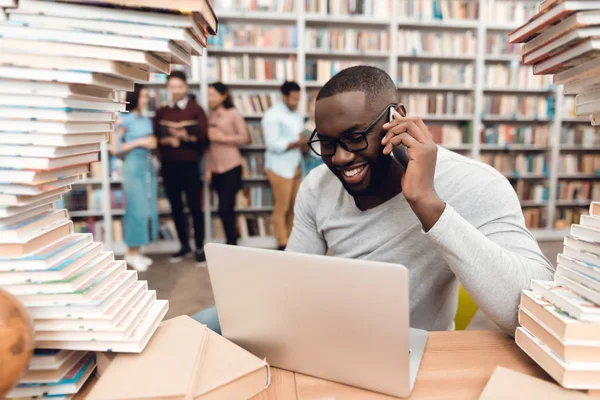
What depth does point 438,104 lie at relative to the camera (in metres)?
4.61

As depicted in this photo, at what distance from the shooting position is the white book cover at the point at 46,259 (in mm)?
714

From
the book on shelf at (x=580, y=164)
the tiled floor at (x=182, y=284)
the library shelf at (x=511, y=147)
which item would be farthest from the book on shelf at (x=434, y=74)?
the tiled floor at (x=182, y=284)

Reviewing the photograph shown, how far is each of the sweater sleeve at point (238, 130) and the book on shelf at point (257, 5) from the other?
1.02m

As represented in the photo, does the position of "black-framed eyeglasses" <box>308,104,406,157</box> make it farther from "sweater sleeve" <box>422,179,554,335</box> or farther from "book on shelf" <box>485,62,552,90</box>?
"book on shelf" <box>485,62,552,90</box>

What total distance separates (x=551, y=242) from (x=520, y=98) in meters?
1.55

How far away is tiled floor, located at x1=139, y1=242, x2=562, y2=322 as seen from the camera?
2.86 metres

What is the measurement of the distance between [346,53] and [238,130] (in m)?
1.35

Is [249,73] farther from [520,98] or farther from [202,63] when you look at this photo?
[520,98]

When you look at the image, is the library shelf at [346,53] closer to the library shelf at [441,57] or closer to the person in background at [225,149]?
the library shelf at [441,57]

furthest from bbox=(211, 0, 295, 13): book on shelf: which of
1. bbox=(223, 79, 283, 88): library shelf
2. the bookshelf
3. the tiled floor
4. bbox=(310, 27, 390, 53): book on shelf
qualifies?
the tiled floor

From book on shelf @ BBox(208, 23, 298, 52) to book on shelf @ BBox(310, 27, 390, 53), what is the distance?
17cm

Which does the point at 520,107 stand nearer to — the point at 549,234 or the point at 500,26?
the point at 500,26

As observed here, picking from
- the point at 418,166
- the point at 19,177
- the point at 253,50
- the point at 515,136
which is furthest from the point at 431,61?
the point at 19,177

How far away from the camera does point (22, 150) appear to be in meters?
0.72
